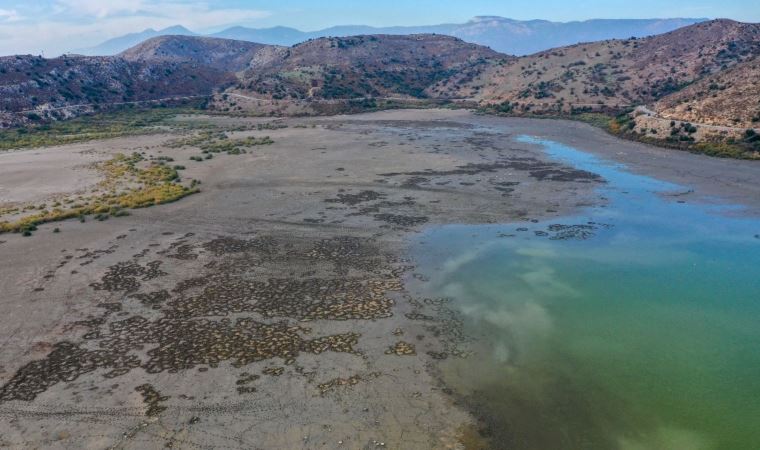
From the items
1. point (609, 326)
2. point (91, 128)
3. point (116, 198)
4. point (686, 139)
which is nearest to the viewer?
point (609, 326)

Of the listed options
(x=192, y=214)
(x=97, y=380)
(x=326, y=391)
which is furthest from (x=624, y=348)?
(x=192, y=214)

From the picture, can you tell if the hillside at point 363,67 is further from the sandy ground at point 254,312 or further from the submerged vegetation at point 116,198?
the sandy ground at point 254,312

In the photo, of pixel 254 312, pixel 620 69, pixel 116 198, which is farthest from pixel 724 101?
pixel 116 198

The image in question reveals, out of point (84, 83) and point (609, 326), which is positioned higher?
point (84, 83)

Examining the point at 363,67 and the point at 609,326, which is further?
the point at 363,67

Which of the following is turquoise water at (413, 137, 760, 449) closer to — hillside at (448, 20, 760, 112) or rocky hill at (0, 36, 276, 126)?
hillside at (448, 20, 760, 112)

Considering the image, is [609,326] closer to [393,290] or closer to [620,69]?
[393,290]

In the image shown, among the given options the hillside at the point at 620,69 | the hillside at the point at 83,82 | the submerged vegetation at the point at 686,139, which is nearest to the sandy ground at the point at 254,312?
the submerged vegetation at the point at 686,139
